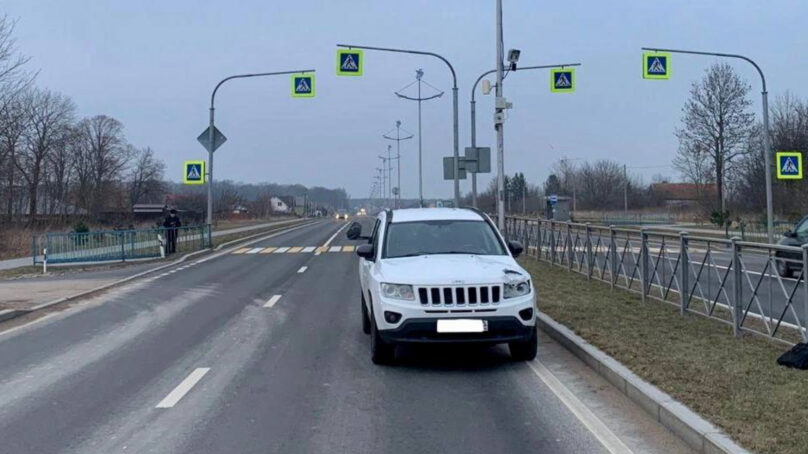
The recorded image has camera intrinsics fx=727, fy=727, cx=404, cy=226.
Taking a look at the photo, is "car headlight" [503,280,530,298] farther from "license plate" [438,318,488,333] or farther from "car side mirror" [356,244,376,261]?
"car side mirror" [356,244,376,261]

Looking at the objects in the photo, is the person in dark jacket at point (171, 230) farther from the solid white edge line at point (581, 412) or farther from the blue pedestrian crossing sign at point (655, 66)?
the solid white edge line at point (581, 412)

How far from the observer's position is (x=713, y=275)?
976 centimetres

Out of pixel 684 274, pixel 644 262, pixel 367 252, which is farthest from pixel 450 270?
pixel 644 262

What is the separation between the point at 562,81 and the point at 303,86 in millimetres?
8617

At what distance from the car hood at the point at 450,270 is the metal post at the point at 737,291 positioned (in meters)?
2.76

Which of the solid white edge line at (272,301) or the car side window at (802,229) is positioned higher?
the car side window at (802,229)

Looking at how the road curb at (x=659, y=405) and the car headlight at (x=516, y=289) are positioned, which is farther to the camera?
the car headlight at (x=516, y=289)

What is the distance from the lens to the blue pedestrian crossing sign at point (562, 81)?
2148cm

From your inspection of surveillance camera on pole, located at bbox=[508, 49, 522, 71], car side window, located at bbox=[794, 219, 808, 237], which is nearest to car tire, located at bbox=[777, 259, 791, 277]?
car side window, located at bbox=[794, 219, 808, 237]

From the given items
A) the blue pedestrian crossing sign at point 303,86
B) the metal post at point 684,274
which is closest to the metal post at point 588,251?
the metal post at point 684,274

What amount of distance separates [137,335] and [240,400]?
438 centimetres

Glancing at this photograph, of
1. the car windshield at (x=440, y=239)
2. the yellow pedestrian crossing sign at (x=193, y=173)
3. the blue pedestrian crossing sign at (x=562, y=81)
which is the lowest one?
the car windshield at (x=440, y=239)

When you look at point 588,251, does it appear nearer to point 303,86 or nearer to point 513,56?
point 513,56

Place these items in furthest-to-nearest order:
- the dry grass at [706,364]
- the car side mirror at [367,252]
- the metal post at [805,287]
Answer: the car side mirror at [367,252] → the metal post at [805,287] → the dry grass at [706,364]
